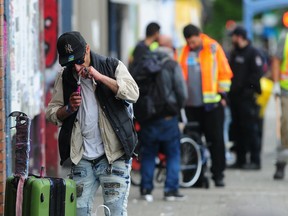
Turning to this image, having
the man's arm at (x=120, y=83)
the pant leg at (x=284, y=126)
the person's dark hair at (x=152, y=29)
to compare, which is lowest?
the pant leg at (x=284, y=126)

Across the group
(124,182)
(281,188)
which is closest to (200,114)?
(281,188)

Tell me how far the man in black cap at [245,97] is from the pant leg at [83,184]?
7.47m

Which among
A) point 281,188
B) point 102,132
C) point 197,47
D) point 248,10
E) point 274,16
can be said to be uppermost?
point 274,16

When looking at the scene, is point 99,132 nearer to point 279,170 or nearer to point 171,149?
point 171,149

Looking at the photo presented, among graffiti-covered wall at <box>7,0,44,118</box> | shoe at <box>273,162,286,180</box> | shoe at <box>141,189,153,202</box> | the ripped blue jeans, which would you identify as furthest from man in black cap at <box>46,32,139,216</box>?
shoe at <box>273,162,286,180</box>

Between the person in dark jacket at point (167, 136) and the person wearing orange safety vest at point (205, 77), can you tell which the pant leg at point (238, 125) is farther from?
the person in dark jacket at point (167, 136)

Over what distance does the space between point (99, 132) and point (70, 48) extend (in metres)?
0.69

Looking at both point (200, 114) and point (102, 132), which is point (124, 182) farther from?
point (200, 114)

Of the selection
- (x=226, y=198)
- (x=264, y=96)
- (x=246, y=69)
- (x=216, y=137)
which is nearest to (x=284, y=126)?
(x=216, y=137)

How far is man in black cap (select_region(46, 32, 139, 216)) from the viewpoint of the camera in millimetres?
6910

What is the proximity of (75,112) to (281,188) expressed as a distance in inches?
236

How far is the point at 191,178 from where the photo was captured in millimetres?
12406

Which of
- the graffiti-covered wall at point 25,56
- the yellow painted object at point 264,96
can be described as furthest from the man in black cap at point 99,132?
the yellow painted object at point 264,96

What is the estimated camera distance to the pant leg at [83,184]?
6.93m
